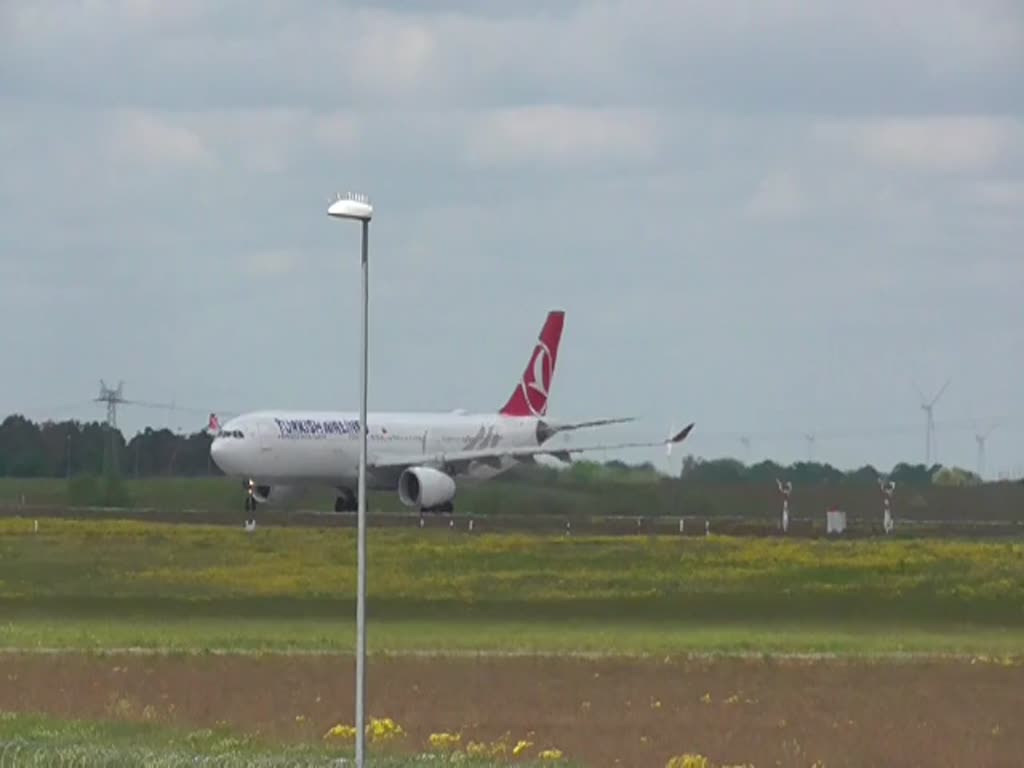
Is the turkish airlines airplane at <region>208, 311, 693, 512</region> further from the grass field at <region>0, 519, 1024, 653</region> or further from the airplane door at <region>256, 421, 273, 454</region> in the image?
the grass field at <region>0, 519, 1024, 653</region>

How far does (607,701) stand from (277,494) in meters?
56.3

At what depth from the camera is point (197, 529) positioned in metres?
71.2

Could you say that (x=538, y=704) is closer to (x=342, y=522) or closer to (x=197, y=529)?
(x=197, y=529)

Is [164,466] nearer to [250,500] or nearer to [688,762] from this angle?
[250,500]

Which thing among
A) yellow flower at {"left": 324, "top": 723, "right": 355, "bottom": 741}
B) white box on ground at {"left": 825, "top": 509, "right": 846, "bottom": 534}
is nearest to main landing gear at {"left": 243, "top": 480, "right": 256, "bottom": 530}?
white box on ground at {"left": 825, "top": 509, "right": 846, "bottom": 534}

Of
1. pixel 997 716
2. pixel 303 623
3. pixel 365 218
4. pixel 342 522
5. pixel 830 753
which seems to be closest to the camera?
pixel 365 218

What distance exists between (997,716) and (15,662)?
15.5 meters

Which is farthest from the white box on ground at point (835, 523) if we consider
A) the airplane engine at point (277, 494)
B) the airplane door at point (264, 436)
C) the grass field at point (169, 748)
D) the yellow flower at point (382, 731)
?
the grass field at point (169, 748)

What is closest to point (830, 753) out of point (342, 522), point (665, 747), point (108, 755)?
point (665, 747)

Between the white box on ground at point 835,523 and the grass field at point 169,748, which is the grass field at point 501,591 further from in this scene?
the grass field at point 169,748

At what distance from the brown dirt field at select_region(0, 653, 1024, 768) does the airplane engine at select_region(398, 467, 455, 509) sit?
4363 centimetres

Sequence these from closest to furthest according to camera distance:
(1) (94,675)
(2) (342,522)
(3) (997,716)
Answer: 1. (3) (997,716)
2. (1) (94,675)
3. (2) (342,522)

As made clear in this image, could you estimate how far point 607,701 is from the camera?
33.6 meters

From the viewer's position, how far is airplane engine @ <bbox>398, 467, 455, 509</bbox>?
275 feet
